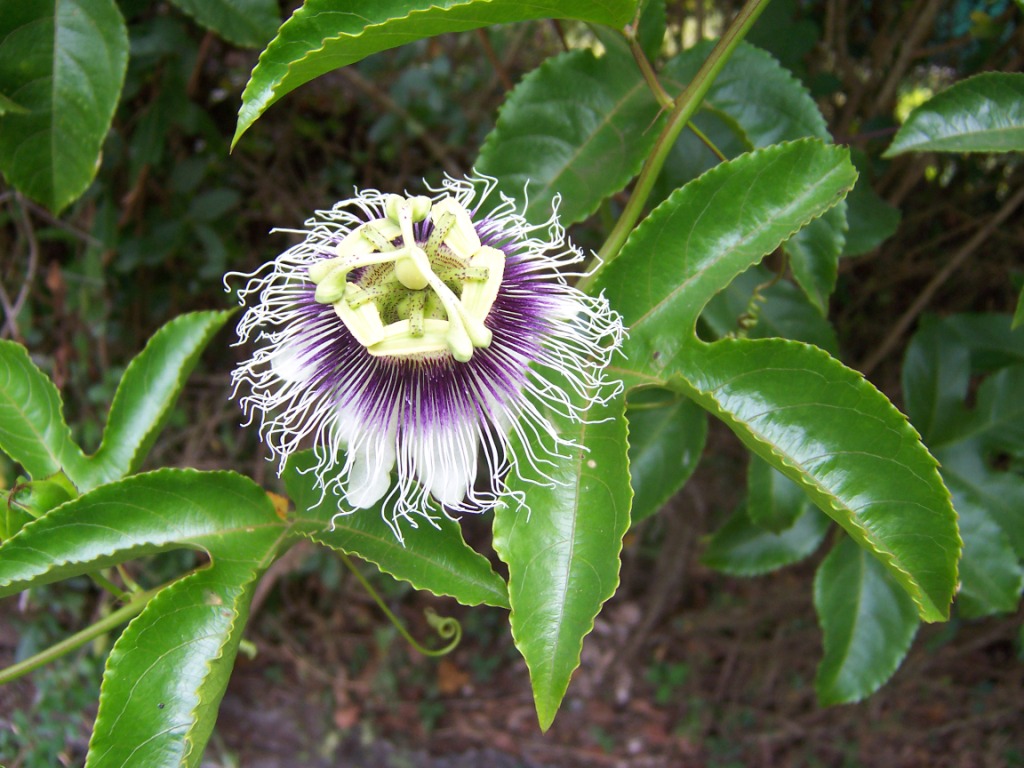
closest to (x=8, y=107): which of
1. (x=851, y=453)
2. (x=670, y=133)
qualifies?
(x=670, y=133)

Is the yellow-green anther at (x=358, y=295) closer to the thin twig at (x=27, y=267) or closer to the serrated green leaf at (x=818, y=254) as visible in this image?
the serrated green leaf at (x=818, y=254)

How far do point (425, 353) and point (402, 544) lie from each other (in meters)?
0.19

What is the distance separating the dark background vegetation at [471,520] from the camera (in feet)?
5.04

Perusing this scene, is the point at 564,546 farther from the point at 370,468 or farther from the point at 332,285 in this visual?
the point at 332,285

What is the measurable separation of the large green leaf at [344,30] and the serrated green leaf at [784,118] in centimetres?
34

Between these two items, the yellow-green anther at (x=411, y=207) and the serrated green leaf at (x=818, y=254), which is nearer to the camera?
the yellow-green anther at (x=411, y=207)

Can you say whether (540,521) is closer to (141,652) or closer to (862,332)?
(141,652)

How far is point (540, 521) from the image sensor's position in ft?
2.39

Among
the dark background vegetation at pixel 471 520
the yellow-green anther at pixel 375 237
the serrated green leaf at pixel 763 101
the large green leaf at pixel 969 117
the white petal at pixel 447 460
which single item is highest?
the large green leaf at pixel 969 117

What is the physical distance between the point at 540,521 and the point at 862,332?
4.29 feet

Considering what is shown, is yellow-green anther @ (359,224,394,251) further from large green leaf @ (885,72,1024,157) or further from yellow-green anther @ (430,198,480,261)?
large green leaf @ (885,72,1024,157)

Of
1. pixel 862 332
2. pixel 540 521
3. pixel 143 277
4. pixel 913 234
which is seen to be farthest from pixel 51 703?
pixel 913 234

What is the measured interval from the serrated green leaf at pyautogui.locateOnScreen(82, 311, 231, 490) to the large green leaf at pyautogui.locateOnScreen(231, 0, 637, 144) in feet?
1.31

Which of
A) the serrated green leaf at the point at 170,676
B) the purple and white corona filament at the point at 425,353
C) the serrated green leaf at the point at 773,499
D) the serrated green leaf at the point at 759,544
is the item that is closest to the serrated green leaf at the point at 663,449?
the serrated green leaf at the point at 773,499
